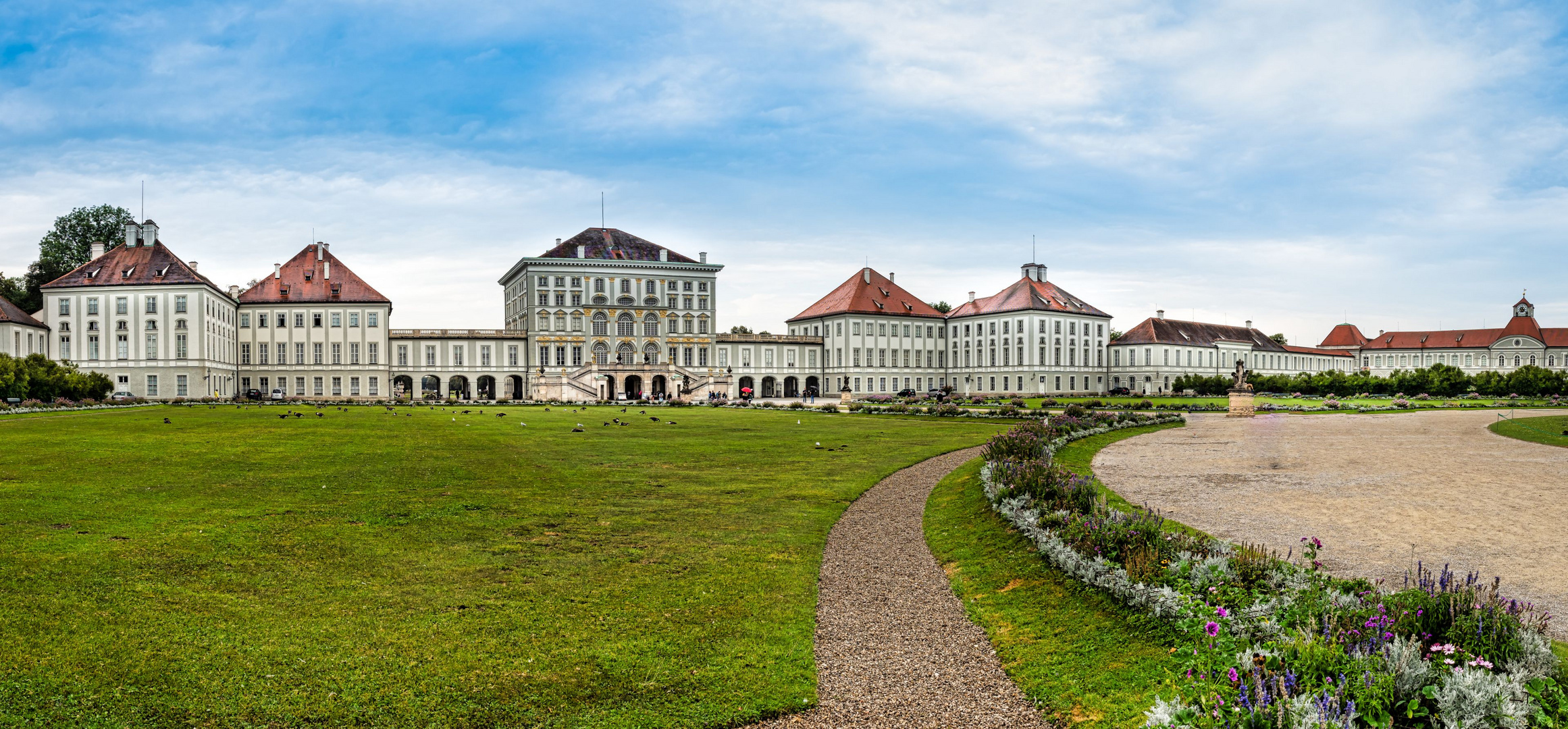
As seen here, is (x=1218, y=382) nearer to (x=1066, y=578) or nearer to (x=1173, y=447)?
(x=1173, y=447)

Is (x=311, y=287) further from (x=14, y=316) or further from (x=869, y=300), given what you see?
(x=869, y=300)

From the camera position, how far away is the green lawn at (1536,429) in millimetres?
25703

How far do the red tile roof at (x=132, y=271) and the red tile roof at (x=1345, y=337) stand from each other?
540ft

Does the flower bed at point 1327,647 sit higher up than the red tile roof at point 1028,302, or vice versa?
the red tile roof at point 1028,302

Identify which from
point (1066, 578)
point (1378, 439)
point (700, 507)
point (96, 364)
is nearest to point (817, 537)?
point (700, 507)

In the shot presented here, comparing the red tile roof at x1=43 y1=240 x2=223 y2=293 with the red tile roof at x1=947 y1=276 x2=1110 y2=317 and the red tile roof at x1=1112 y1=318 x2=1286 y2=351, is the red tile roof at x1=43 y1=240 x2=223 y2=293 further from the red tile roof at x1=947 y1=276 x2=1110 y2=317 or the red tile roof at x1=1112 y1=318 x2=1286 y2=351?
the red tile roof at x1=1112 y1=318 x2=1286 y2=351

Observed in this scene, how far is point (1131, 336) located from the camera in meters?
111

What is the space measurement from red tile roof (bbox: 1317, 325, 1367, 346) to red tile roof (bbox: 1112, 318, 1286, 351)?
95.6 ft

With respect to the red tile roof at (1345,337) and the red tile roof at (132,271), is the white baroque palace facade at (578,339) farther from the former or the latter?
the red tile roof at (1345,337)

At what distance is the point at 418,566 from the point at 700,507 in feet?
17.6

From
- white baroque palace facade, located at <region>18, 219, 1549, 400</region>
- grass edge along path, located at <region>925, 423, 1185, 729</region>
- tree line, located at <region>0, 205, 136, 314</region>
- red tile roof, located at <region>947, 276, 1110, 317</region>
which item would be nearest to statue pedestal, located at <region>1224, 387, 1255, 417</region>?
white baroque palace facade, located at <region>18, 219, 1549, 400</region>

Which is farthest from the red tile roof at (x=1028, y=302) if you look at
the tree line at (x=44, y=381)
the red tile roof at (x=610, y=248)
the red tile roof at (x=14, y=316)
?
the red tile roof at (x=14, y=316)

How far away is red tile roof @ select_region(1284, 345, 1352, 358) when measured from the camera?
13638 centimetres

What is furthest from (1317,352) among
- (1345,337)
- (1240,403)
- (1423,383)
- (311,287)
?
(311,287)
